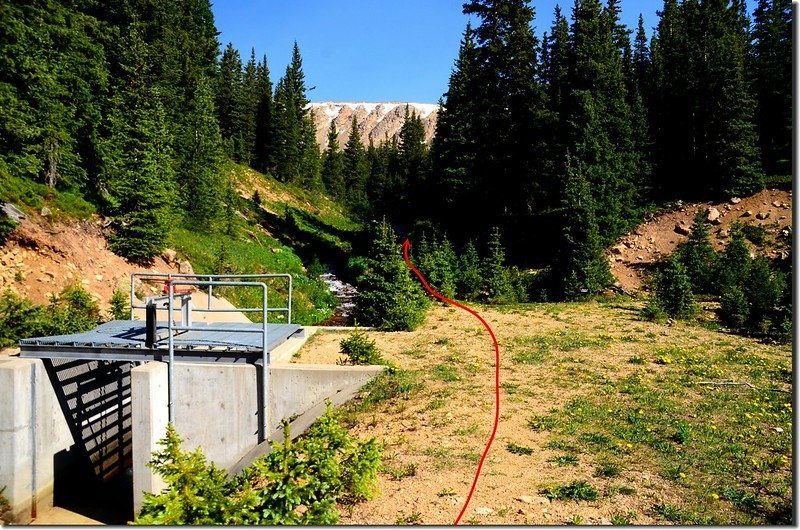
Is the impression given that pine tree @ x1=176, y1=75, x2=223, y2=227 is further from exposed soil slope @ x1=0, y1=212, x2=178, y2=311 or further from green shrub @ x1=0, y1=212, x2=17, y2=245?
green shrub @ x1=0, y1=212, x2=17, y2=245

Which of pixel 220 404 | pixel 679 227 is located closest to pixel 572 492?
pixel 220 404

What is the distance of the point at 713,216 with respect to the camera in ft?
112

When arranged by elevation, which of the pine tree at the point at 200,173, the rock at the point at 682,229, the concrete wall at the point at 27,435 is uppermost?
the pine tree at the point at 200,173

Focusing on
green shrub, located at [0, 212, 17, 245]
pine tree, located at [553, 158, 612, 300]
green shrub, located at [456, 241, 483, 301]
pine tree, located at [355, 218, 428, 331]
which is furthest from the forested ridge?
Result: pine tree, located at [355, 218, 428, 331]

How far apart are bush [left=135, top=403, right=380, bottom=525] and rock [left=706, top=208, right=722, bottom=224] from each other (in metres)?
33.5

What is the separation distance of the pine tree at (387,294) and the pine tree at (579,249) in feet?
31.8

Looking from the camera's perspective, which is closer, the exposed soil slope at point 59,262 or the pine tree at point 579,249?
the exposed soil slope at point 59,262

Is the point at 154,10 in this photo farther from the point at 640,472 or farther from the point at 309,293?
the point at 640,472

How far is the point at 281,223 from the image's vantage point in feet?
162

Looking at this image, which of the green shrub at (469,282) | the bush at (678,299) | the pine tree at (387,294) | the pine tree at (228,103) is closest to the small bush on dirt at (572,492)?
the pine tree at (387,294)

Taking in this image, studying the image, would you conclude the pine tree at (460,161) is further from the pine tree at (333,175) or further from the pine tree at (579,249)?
the pine tree at (333,175)

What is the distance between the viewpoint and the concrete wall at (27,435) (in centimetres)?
1080

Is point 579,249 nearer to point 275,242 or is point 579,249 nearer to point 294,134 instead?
point 275,242

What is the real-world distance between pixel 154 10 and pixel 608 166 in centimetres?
3234
